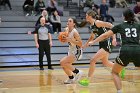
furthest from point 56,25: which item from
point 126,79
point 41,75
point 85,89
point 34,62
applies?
point 85,89

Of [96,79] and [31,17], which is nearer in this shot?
[96,79]

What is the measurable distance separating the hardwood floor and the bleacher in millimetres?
1308

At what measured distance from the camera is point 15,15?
16.9 meters

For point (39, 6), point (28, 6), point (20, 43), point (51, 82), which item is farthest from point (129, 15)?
point (28, 6)

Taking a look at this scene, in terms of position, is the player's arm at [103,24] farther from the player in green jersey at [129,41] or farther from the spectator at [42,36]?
the spectator at [42,36]

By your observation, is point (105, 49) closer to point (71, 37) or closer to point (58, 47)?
point (71, 37)

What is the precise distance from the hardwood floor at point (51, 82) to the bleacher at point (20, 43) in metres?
1.31

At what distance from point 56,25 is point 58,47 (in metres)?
1.45

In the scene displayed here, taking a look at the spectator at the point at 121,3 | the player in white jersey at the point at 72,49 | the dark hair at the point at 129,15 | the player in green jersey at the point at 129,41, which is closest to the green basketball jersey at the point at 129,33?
the player in green jersey at the point at 129,41

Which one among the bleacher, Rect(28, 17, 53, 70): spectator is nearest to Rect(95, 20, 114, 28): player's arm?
Rect(28, 17, 53, 70): spectator

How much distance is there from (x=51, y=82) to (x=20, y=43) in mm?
5638

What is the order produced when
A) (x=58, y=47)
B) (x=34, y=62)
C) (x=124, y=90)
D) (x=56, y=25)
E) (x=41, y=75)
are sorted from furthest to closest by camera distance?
(x=56, y=25) → (x=58, y=47) → (x=34, y=62) → (x=41, y=75) → (x=124, y=90)

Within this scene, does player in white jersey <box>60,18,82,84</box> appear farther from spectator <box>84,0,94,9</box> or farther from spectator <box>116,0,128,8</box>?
spectator <box>116,0,128,8</box>

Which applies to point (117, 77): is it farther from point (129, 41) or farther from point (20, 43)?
point (20, 43)
